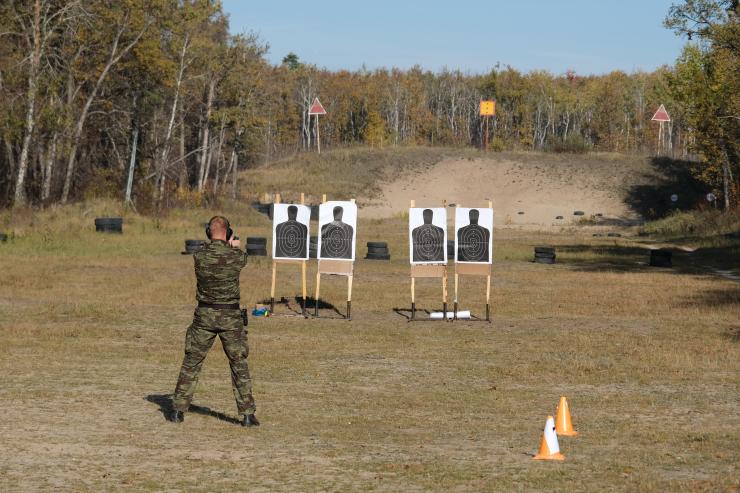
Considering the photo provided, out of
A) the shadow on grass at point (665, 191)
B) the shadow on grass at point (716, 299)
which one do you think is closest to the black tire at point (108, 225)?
the shadow on grass at point (716, 299)

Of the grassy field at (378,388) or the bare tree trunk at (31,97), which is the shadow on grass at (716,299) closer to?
the grassy field at (378,388)

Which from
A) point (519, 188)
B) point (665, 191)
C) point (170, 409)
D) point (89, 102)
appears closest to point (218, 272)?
point (170, 409)

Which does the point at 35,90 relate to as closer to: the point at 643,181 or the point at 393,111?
the point at 643,181

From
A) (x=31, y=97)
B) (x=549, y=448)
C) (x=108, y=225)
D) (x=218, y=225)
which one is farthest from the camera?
(x=31, y=97)

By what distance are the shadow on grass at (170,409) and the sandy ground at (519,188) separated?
6535cm

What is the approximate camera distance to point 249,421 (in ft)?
37.9

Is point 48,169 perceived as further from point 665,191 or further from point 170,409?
point 665,191

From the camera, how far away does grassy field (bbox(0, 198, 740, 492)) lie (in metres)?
9.56

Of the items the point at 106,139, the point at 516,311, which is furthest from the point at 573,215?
the point at 516,311

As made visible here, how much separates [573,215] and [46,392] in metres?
69.3

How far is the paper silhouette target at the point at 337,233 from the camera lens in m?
23.5

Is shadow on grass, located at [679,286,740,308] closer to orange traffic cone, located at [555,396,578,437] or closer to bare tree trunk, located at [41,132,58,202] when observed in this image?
orange traffic cone, located at [555,396,578,437]

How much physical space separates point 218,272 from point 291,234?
41.7 feet

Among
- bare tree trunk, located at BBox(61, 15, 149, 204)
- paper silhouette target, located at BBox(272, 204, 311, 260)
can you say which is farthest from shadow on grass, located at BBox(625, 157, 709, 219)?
paper silhouette target, located at BBox(272, 204, 311, 260)
